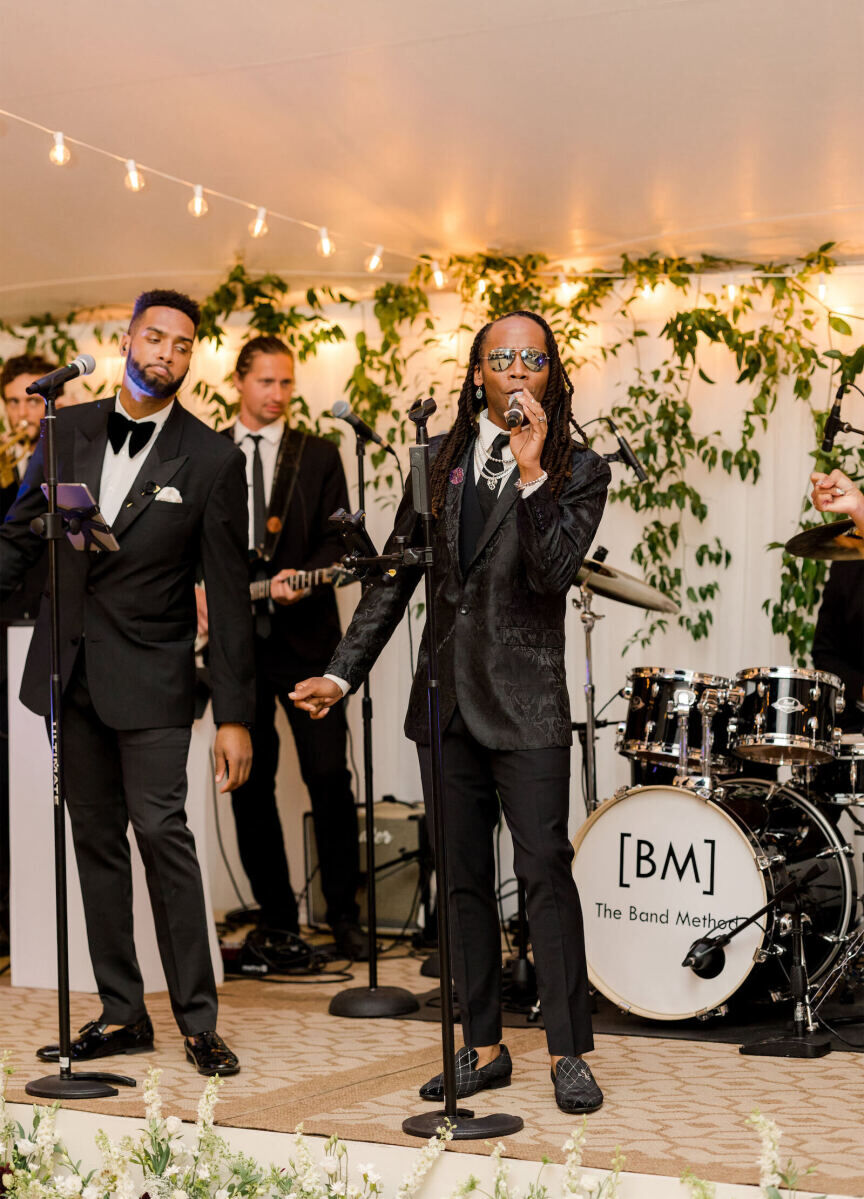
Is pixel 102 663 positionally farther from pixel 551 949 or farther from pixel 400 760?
pixel 400 760

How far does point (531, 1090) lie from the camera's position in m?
3.21

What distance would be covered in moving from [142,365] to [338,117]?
131cm

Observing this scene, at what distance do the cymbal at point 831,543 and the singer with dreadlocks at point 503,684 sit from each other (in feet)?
2.64

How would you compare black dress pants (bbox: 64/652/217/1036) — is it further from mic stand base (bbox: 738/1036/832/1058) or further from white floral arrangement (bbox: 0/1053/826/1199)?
mic stand base (bbox: 738/1036/832/1058)

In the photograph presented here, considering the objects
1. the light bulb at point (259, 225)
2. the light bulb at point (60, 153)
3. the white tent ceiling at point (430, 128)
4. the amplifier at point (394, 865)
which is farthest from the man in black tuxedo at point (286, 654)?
the light bulb at point (60, 153)

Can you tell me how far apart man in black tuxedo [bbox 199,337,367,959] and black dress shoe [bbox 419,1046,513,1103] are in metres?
2.01

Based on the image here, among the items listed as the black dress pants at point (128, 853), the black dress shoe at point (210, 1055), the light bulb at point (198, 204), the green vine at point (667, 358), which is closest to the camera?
the black dress shoe at point (210, 1055)

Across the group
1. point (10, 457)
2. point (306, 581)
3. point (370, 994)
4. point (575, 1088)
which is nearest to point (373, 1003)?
point (370, 994)

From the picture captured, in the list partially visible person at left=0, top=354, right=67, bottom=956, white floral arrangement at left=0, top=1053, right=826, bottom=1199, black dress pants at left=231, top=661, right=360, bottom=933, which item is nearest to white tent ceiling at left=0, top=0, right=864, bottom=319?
partially visible person at left=0, top=354, right=67, bottom=956

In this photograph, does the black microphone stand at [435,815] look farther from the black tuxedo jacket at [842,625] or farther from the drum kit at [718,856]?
the black tuxedo jacket at [842,625]

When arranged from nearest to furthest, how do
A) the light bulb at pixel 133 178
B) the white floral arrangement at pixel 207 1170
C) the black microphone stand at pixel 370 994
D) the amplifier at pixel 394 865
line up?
the white floral arrangement at pixel 207 1170 → the black microphone stand at pixel 370 994 → the light bulb at pixel 133 178 → the amplifier at pixel 394 865

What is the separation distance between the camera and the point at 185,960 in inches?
137

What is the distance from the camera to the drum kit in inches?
155

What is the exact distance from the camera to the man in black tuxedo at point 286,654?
526cm
